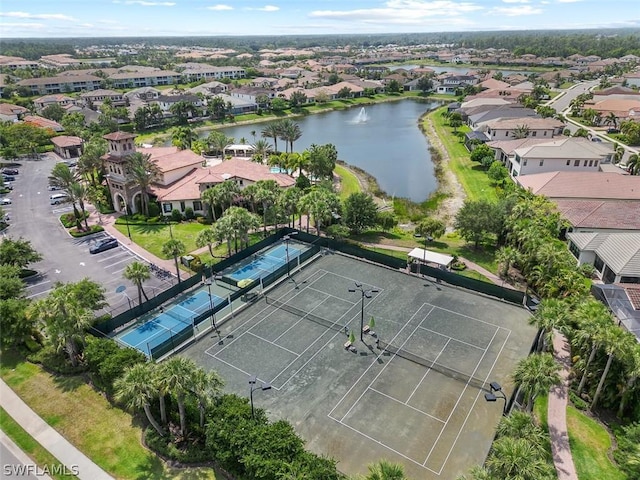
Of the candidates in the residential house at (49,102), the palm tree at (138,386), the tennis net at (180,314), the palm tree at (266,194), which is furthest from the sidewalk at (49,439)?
the residential house at (49,102)

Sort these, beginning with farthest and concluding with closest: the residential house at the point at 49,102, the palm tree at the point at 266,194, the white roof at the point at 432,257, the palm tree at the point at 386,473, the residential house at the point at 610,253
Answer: the residential house at the point at 49,102 < the palm tree at the point at 266,194 < the white roof at the point at 432,257 < the residential house at the point at 610,253 < the palm tree at the point at 386,473

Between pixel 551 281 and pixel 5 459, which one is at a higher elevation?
pixel 551 281

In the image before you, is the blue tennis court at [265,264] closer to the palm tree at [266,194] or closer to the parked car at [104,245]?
the palm tree at [266,194]

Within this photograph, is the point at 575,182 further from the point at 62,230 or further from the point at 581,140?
the point at 62,230

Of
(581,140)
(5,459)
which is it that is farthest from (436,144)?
(5,459)

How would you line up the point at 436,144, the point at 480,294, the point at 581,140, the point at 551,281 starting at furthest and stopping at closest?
the point at 436,144 < the point at 581,140 < the point at 480,294 < the point at 551,281

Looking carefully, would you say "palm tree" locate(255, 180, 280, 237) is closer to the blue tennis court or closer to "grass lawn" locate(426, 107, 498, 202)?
the blue tennis court

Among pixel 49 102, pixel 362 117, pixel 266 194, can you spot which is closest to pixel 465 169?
pixel 266 194
